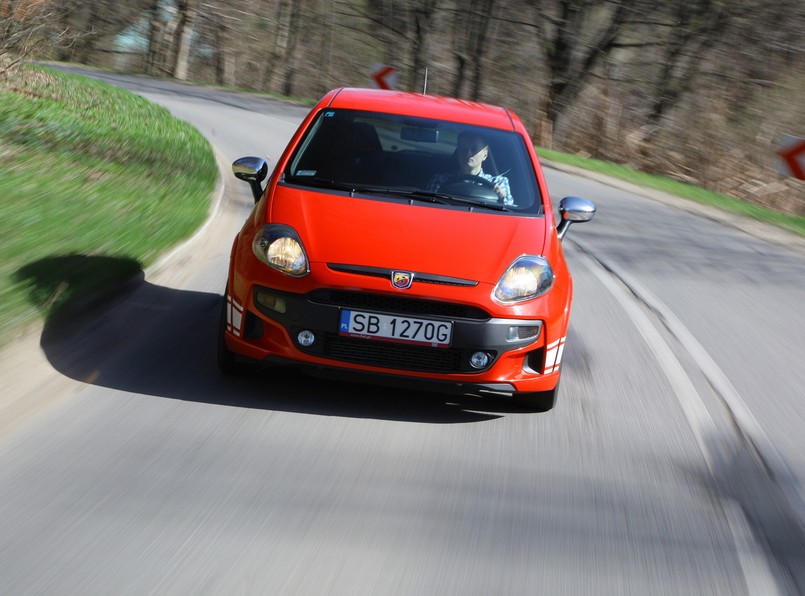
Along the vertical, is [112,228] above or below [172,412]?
below

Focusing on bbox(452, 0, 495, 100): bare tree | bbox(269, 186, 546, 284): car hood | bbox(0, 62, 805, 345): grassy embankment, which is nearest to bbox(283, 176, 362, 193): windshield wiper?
bbox(269, 186, 546, 284): car hood

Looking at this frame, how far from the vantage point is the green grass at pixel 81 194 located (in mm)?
6875

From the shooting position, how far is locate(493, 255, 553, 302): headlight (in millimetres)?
5242

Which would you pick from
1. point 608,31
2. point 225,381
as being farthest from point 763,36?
point 225,381

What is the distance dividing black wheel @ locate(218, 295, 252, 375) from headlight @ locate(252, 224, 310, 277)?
420 mm

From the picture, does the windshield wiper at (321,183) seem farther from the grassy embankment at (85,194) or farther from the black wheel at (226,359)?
the grassy embankment at (85,194)

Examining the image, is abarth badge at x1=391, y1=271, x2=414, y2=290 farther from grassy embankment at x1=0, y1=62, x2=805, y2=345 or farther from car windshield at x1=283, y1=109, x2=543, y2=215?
grassy embankment at x1=0, y1=62, x2=805, y2=345

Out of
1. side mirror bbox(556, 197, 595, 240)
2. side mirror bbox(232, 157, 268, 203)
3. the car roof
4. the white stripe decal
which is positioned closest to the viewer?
the white stripe decal

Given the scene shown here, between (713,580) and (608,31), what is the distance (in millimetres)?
27436

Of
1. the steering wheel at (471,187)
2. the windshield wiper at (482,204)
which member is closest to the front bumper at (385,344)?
the windshield wiper at (482,204)

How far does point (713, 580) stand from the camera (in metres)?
3.87

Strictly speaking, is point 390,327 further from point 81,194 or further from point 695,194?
point 695,194

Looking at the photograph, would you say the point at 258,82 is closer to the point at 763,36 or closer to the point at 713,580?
the point at 763,36

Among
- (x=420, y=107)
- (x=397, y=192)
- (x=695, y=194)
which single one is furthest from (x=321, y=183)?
(x=695, y=194)
